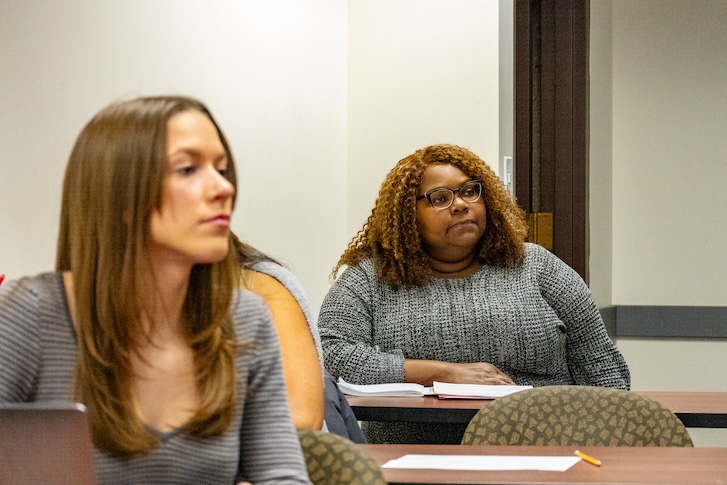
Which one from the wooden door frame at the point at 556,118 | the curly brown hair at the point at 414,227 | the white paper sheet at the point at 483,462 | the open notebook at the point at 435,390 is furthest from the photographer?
the wooden door frame at the point at 556,118

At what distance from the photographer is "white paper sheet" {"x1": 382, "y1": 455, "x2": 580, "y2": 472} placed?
5.93ft

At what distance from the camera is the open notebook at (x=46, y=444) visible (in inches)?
38.9

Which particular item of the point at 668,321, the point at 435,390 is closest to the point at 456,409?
the point at 435,390

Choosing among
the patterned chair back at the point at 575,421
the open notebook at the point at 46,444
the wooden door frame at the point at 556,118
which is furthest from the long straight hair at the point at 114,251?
the wooden door frame at the point at 556,118

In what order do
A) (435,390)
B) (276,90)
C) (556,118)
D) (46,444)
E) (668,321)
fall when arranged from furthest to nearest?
1. (668,321)
2. (556,118)
3. (276,90)
4. (435,390)
5. (46,444)

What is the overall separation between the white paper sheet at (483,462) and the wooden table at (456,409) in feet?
2.32

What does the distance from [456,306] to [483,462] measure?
140 centimetres

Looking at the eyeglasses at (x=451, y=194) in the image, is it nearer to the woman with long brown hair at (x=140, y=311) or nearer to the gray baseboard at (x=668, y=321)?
the woman with long brown hair at (x=140, y=311)

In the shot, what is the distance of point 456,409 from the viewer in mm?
2627

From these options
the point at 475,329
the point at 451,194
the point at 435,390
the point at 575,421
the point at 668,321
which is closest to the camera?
the point at 575,421

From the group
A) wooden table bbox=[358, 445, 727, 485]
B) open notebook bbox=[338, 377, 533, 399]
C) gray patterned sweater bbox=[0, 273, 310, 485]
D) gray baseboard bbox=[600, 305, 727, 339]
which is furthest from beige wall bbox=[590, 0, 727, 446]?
gray patterned sweater bbox=[0, 273, 310, 485]

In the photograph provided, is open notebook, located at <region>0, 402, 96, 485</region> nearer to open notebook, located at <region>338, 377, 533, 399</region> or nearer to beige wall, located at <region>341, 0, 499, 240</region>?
open notebook, located at <region>338, 377, 533, 399</region>

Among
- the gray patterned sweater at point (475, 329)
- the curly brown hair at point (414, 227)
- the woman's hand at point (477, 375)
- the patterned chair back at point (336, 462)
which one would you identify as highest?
the curly brown hair at point (414, 227)

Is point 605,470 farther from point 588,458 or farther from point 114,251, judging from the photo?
point 114,251
